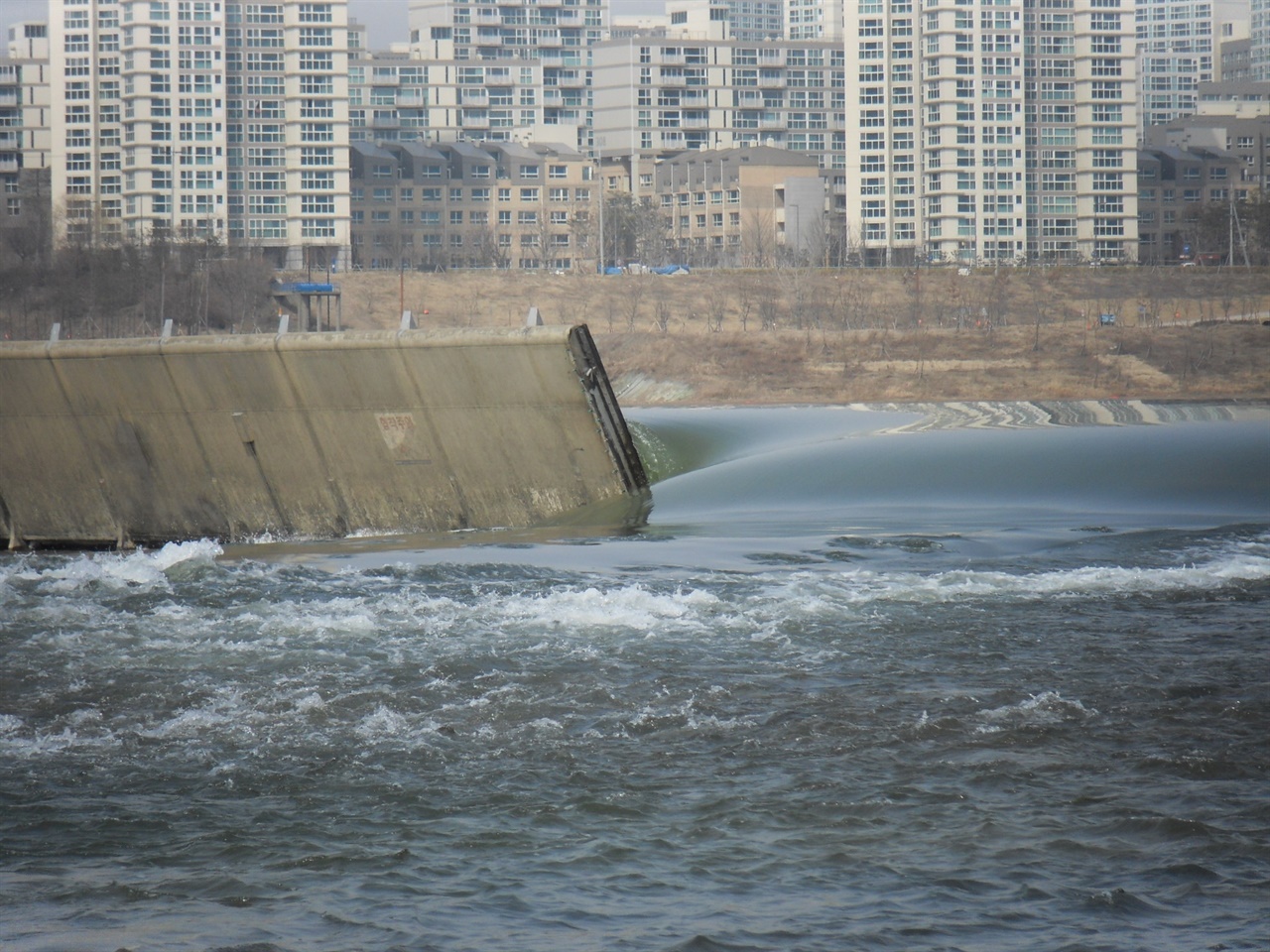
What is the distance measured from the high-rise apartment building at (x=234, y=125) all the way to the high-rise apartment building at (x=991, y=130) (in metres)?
33.9

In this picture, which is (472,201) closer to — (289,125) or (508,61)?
(289,125)

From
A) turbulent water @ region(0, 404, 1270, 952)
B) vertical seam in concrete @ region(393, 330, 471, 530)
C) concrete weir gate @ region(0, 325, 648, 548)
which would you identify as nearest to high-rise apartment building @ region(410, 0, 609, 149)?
concrete weir gate @ region(0, 325, 648, 548)

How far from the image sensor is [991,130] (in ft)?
327

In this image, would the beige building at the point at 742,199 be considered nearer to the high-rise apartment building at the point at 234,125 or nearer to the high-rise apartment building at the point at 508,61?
the high-rise apartment building at the point at 234,125

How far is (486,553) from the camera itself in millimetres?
16031

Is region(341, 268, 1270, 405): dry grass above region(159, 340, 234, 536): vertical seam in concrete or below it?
above

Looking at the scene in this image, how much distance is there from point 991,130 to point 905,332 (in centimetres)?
5690

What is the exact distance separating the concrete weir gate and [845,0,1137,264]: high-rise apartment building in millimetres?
82998

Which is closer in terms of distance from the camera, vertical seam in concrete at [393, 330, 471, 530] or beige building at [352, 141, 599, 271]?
vertical seam in concrete at [393, 330, 471, 530]

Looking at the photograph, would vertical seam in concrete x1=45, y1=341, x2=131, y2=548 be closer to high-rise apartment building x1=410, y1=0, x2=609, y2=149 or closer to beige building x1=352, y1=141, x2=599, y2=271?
beige building x1=352, y1=141, x2=599, y2=271

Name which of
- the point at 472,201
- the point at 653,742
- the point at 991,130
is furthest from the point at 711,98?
the point at 653,742

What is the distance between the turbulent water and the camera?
21.3 feet

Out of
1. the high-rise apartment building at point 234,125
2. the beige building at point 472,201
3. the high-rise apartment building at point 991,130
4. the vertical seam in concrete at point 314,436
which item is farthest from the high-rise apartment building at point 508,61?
the vertical seam in concrete at point 314,436

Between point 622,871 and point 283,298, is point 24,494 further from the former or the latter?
point 283,298
